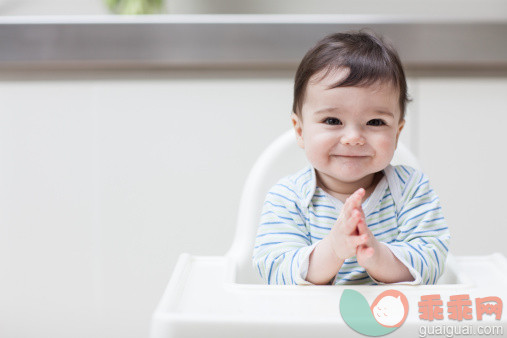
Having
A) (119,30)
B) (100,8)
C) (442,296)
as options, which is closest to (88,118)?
(119,30)

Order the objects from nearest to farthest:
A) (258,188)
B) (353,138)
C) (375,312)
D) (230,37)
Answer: (375,312), (353,138), (258,188), (230,37)

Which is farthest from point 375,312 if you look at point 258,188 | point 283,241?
point 258,188

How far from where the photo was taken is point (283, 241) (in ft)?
2.40

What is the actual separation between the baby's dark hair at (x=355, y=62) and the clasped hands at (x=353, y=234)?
151 mm

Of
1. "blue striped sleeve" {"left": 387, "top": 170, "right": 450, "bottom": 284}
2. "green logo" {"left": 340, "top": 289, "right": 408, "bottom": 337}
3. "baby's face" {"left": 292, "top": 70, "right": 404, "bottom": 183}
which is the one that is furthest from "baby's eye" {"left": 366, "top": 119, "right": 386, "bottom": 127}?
"green logo" {"left": 340, "top": 289, "right": 408, "bottom": 337}

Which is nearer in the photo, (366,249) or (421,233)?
(366,249)

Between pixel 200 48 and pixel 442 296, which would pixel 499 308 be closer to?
pixel 442 296

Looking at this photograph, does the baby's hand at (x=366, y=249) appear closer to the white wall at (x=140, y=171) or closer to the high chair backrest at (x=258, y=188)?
the high chair backrest at (x=258, y=188)

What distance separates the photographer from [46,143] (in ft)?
4.36

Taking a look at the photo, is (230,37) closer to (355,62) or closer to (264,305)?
(355,62)

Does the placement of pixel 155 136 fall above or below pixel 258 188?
above

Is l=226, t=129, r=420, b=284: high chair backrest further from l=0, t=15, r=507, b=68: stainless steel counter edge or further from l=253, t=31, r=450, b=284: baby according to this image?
l=0, t=15, r=507, b=68: stainless steel counter edge

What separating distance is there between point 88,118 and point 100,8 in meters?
0.34

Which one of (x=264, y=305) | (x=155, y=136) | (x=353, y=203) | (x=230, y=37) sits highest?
(x=230, y=37)
